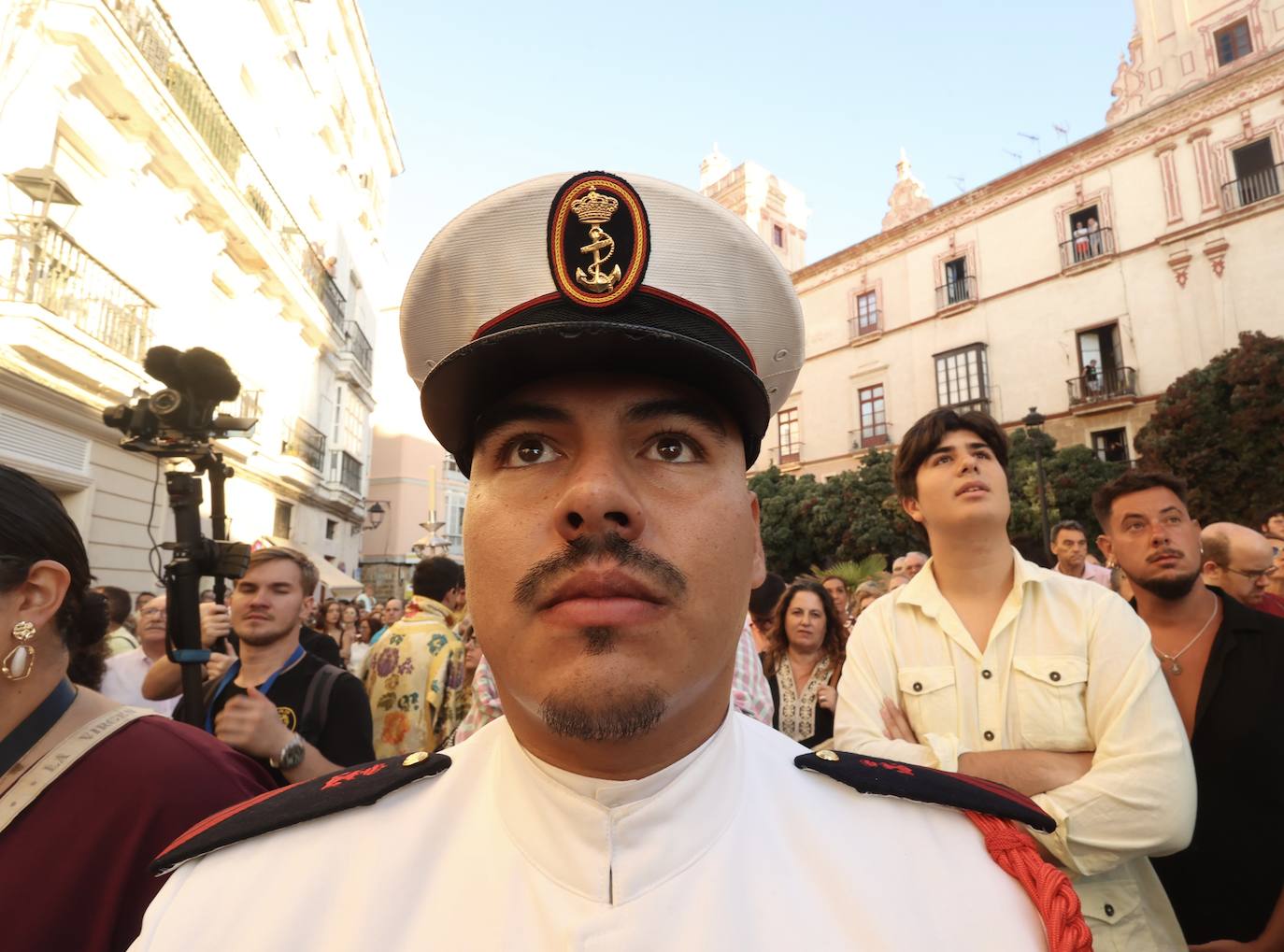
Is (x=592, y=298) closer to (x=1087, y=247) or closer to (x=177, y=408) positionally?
(x=177, y=408)

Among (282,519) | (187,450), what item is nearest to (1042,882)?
(187,450)

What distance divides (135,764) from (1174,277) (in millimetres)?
26258

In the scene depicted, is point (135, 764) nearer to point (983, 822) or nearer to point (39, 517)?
point (39, 517)

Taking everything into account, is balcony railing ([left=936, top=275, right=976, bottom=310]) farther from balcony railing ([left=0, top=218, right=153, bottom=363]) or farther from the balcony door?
balcony railing ([left=0, top=218, right=153, bottom=363])

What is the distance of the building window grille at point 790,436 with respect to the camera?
30.2m

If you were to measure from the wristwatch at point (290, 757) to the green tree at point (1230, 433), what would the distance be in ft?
65.9

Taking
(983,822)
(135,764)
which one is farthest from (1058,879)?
(135,764)

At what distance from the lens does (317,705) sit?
10.8 ft

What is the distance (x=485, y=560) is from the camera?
1.08 m

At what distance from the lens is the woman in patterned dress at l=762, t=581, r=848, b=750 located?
4.39m

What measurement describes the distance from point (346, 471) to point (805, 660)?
1919 centimetres

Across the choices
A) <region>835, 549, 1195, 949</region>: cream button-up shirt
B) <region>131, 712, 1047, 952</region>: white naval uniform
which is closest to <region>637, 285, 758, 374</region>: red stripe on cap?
<region>131, 712, 1047, 952</region>: white naval uniform

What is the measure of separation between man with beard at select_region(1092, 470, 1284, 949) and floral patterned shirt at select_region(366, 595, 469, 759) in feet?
10.7

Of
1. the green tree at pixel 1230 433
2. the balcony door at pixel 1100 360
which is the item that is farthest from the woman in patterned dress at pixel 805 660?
the balcony door at pixel 1100 360
